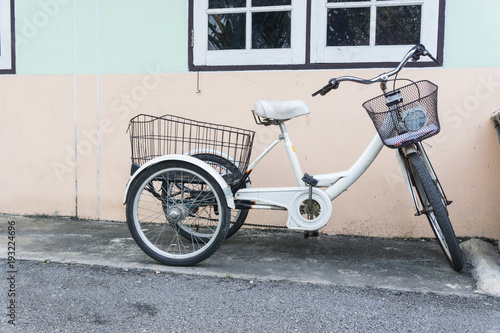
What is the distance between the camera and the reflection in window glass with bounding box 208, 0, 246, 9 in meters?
3.99

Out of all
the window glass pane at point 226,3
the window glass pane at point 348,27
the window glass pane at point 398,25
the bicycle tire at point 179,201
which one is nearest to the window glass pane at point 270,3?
the window glass pane at point 226,3

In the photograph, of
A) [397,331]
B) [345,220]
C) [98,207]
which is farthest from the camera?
[98,207]

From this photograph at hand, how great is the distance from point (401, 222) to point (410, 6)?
186cm

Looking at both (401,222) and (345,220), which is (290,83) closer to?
(345,220)

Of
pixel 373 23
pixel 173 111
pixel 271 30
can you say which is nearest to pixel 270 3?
pixel 271 30

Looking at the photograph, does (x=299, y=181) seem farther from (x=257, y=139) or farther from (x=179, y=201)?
(x=257, y=139)

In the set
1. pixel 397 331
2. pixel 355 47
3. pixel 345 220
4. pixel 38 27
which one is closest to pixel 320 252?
pixel 345 220

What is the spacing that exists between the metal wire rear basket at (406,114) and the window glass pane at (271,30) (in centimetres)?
145

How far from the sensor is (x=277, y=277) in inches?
108

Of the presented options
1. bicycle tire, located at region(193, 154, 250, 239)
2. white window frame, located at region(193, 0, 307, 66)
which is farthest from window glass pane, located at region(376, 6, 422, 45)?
bicycle tire, located at region(193, 154, 250, 239)

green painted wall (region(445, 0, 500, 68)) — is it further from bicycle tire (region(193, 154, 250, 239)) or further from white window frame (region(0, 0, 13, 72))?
white window frame (region(0, 0, 13, 72))

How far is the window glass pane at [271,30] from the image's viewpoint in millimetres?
3904

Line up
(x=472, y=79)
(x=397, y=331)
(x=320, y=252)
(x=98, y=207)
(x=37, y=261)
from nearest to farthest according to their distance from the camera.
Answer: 1. (x=397, y=331)
2. (x=37, y=261)
3. (x=320, y=252)
4. (x=472, y=79)
5. (x=98, y=207)

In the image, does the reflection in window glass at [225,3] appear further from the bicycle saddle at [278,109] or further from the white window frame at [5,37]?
the white window frame at [5,37]
